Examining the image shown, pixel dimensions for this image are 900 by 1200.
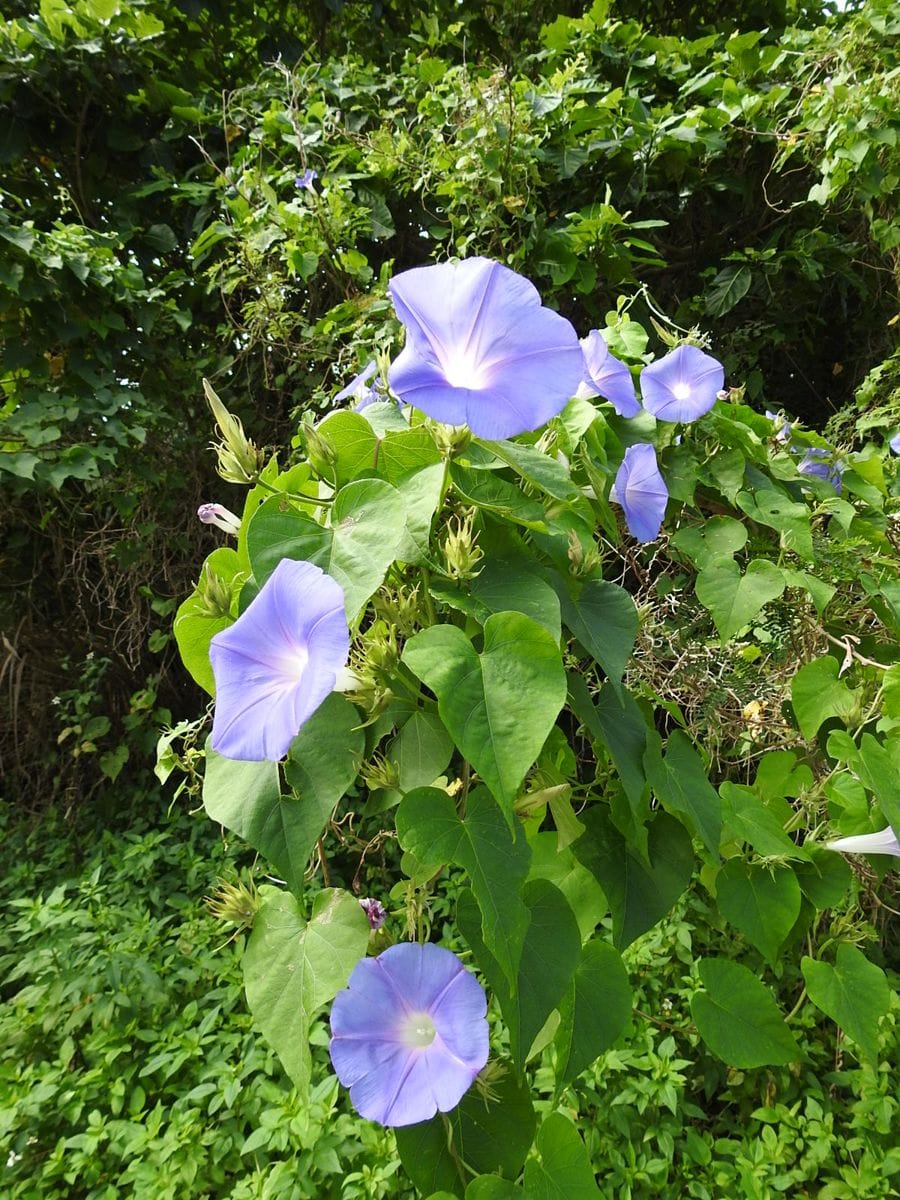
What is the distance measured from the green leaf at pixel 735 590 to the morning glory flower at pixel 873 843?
0.24m

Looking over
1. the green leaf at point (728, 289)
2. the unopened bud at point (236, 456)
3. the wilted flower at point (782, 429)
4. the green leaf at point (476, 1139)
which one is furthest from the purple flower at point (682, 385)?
the green leaf at point (728, 289)

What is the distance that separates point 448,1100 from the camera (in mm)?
515

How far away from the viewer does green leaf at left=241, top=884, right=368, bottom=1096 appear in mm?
523

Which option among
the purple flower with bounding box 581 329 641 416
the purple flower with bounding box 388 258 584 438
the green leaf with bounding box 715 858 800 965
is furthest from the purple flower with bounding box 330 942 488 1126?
the purple flower with bounding box 581 329 641 416

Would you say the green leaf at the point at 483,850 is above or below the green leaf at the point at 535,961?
above

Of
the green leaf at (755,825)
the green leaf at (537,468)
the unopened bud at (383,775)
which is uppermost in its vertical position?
the green leaf at (537,468)

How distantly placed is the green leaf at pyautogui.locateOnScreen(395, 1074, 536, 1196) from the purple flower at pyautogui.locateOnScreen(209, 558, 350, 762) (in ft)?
1.15

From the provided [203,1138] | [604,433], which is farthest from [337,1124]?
[604,433]

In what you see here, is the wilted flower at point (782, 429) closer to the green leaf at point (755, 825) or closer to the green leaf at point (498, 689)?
the green leaf at point (755, 825)

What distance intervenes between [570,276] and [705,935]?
5.70 ft

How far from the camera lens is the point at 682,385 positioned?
0.85 m

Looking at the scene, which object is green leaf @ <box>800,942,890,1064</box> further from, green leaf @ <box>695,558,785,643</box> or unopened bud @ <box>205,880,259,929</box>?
unopened bud @ <box>205,880,259,929</box>

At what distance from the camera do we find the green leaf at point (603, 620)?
22.3 inches

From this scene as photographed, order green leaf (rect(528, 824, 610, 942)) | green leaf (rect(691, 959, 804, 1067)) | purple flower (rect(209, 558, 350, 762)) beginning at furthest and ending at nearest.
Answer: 1. green leaf (rect(691, 959, 804, 1067))
2. green leaf (rect(528, 824, 610, 942))
3. purple flower (rect(209, 558, 350, 762))
